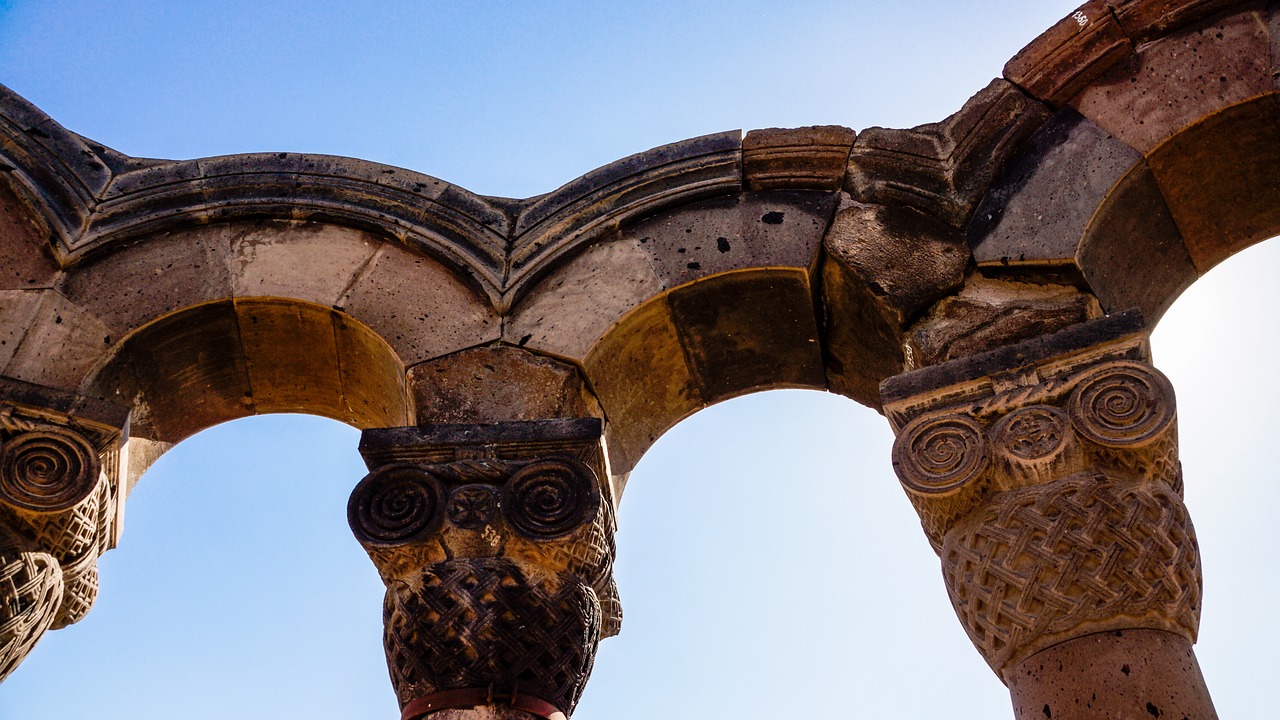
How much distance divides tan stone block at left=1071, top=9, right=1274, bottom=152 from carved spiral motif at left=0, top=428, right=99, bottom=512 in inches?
145

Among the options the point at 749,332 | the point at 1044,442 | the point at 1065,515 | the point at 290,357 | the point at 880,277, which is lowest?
the point at 1065,515

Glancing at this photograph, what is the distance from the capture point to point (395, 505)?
4.31m

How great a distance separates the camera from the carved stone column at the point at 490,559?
3.98 metres

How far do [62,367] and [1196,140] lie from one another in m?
4.11

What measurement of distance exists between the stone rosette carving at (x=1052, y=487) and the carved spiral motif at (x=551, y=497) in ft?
3.24

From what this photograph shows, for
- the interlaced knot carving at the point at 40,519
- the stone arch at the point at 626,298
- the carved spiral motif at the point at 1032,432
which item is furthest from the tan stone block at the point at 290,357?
the carved spiral motif at the point at 1032,432

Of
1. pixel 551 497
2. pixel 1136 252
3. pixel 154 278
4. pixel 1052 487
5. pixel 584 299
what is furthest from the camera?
pixel 154 278

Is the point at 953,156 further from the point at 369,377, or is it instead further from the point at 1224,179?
the point at 369,377

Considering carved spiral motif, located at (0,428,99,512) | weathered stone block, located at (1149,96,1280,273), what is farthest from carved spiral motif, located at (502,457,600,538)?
weathered stone block, located at (1149,96,1280,273)

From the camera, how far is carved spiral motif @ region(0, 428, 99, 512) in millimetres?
4379

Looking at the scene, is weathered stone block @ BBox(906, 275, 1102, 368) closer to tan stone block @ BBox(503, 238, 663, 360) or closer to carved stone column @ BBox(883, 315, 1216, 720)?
carved stone column @ BBox(883, 315, 1216, 720)

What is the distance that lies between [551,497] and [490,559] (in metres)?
0.29

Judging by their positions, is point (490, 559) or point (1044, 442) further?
point (490, 559)

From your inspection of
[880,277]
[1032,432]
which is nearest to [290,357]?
[880,277]
